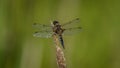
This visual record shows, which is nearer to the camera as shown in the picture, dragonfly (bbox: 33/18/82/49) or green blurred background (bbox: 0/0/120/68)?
dragonfly (bbox: 33/18/82/49)

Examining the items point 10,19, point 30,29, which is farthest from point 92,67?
point 10,19

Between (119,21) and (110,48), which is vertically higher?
(119,21)

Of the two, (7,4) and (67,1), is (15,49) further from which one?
(67,1)

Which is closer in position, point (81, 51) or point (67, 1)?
point (81, 51)

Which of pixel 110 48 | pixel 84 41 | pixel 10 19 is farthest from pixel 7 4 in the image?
pixel 110 48

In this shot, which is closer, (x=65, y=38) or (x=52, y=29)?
(x=52, y=29)

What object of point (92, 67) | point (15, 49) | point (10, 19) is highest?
point (10, 19)

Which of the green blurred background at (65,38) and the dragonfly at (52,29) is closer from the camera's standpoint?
the dragonfly at (52,29)
